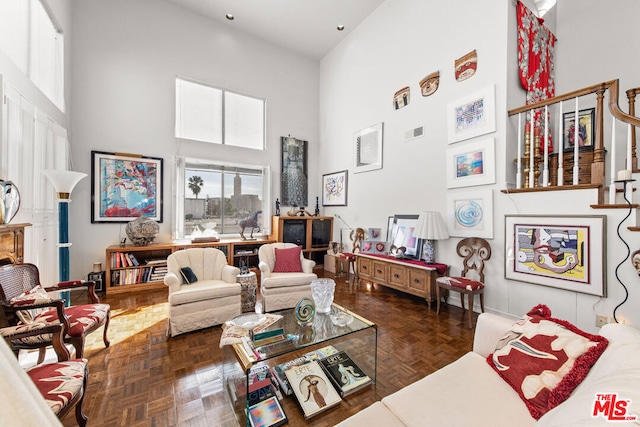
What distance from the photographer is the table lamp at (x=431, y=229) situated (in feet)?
11.0

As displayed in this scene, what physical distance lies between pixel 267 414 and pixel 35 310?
6.39ft

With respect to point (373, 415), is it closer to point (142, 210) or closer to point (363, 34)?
point (142, 210)

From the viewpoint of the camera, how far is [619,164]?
9.75 ft

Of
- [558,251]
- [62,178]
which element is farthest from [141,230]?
[558,251]

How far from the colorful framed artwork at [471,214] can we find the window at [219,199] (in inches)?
139

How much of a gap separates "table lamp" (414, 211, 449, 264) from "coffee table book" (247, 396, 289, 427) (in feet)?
8.50

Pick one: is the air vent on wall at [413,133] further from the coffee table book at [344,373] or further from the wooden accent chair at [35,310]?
the wooden accent chair at [35,310]

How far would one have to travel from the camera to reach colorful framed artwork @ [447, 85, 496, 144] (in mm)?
3082

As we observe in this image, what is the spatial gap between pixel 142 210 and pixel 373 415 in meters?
4.61

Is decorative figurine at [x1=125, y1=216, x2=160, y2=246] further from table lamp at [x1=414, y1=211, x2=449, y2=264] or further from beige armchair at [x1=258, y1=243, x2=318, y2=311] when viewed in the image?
table lamp at [x1=414, y1=211, x2=449, y2=264]

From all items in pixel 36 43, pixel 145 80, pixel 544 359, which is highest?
pixel 145 80

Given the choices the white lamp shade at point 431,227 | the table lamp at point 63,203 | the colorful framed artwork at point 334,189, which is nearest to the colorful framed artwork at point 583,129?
the white lamp shade at point 431,227

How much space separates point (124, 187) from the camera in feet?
13.7

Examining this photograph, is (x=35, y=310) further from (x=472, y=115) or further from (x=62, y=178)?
(x=472, y=115)
